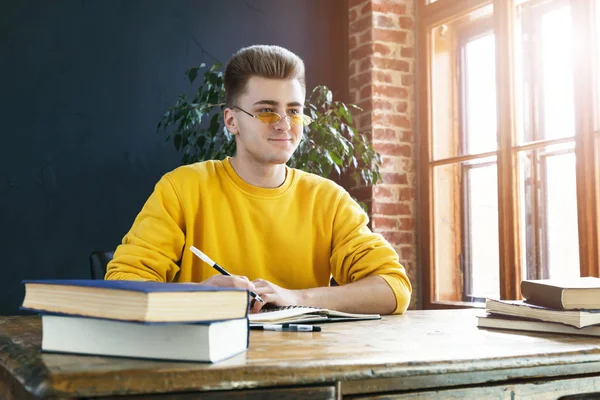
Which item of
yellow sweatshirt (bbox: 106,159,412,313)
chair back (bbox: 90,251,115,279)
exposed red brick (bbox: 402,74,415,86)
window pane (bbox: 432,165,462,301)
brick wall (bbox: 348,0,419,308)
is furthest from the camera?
exposed red brick (bbox: 402,74,415,86)

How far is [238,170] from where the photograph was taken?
192 centimetres

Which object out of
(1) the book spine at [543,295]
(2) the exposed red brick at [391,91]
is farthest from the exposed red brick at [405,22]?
(1) the book spine at [543,295]

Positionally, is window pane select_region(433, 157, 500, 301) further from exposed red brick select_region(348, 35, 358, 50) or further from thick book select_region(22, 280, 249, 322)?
thick book select_region(22, 280, 249, 322)

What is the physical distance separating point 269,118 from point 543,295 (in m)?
0.94

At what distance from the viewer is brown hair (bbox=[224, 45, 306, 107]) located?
74.2 inches

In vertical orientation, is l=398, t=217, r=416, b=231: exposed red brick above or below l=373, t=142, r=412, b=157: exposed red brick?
below

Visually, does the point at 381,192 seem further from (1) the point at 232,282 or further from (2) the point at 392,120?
(1) the point at 232,282

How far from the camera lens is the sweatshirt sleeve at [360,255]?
1.64 m

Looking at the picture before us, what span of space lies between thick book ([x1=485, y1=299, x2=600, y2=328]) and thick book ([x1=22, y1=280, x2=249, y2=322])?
569 millimetres

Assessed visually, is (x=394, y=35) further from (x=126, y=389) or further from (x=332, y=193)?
(x=126, y=389)

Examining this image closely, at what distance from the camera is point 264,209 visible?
6.11 feet

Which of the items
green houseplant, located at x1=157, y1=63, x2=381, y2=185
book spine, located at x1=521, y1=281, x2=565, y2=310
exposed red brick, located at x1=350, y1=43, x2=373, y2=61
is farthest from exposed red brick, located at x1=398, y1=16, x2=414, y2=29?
book spine, located at x1=521, y1=281, x2=565, y2=310

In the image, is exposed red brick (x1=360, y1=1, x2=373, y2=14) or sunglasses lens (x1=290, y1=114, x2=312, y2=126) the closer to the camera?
sunglasses lens (x1=290, y1=114, x2=312, y2=126)

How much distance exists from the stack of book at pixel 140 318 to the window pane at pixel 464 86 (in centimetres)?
290
